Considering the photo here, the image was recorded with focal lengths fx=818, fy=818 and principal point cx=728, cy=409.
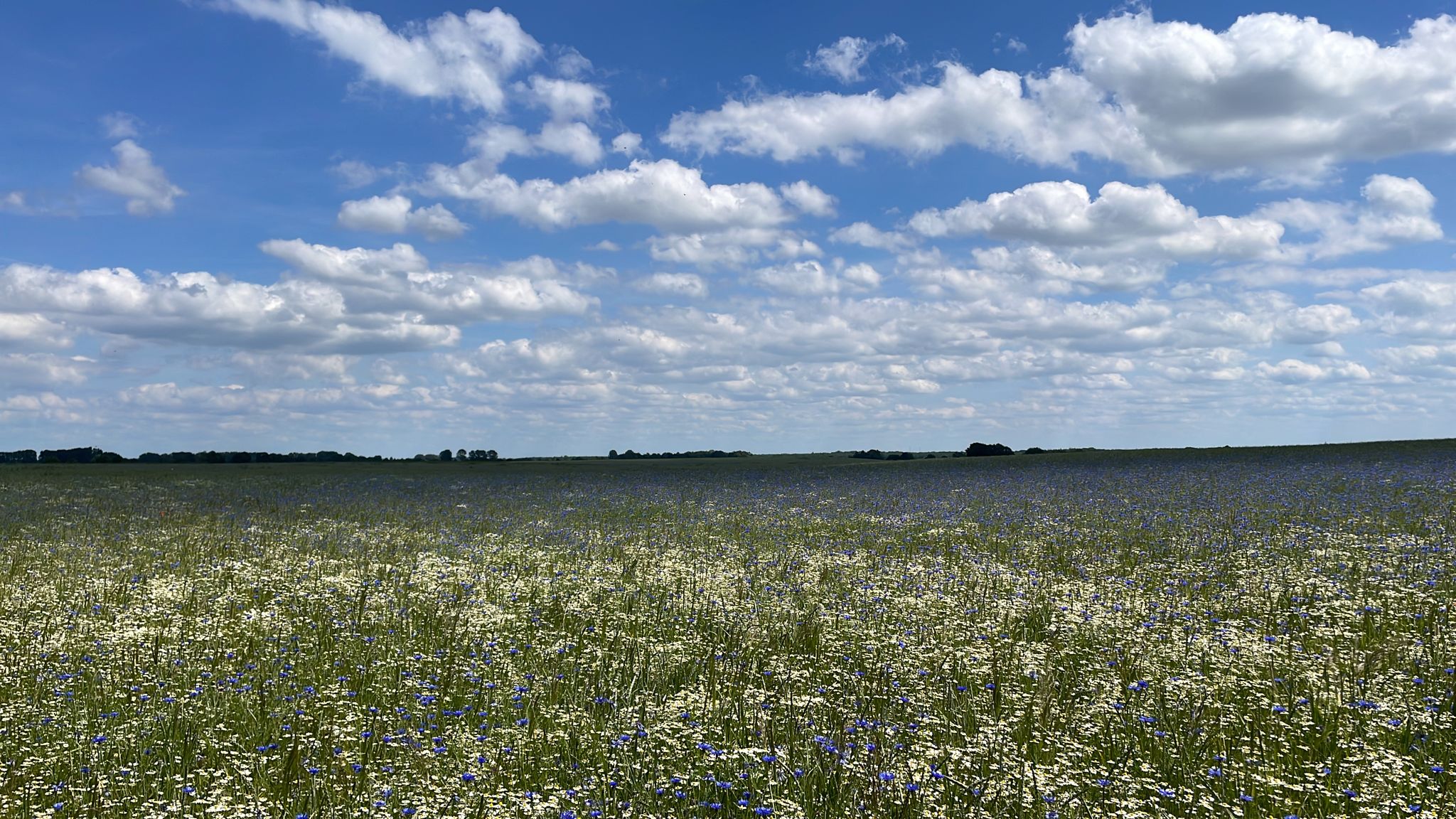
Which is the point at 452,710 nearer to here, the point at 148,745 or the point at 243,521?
the point at 148,745

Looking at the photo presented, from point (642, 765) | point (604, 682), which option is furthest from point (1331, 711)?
point (604, 682)

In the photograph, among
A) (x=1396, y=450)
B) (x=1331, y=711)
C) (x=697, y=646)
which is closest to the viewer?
(x=1331, y=711)

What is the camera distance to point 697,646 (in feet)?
27.0

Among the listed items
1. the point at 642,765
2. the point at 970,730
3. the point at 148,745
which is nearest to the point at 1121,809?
the point at 970,730

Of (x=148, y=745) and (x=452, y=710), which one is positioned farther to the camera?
(x=452, y=710)

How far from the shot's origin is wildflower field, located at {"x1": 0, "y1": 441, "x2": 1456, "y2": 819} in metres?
5.11

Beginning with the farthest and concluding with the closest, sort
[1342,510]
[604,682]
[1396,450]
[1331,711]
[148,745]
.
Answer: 1. [1396,450]
2. [1342,510]
3. [604,682]
4. [1331,711]
5. [148,745]

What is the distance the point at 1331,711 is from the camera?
6273 millimetres

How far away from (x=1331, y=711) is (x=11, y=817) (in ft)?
29.6

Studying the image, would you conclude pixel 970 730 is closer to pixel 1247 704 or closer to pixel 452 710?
pixel 1247 704

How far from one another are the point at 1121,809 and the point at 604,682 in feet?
13.5

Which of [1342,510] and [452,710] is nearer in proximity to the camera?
[452,710]

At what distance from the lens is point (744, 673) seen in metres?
7.39

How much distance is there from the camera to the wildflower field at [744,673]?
5.11 m
